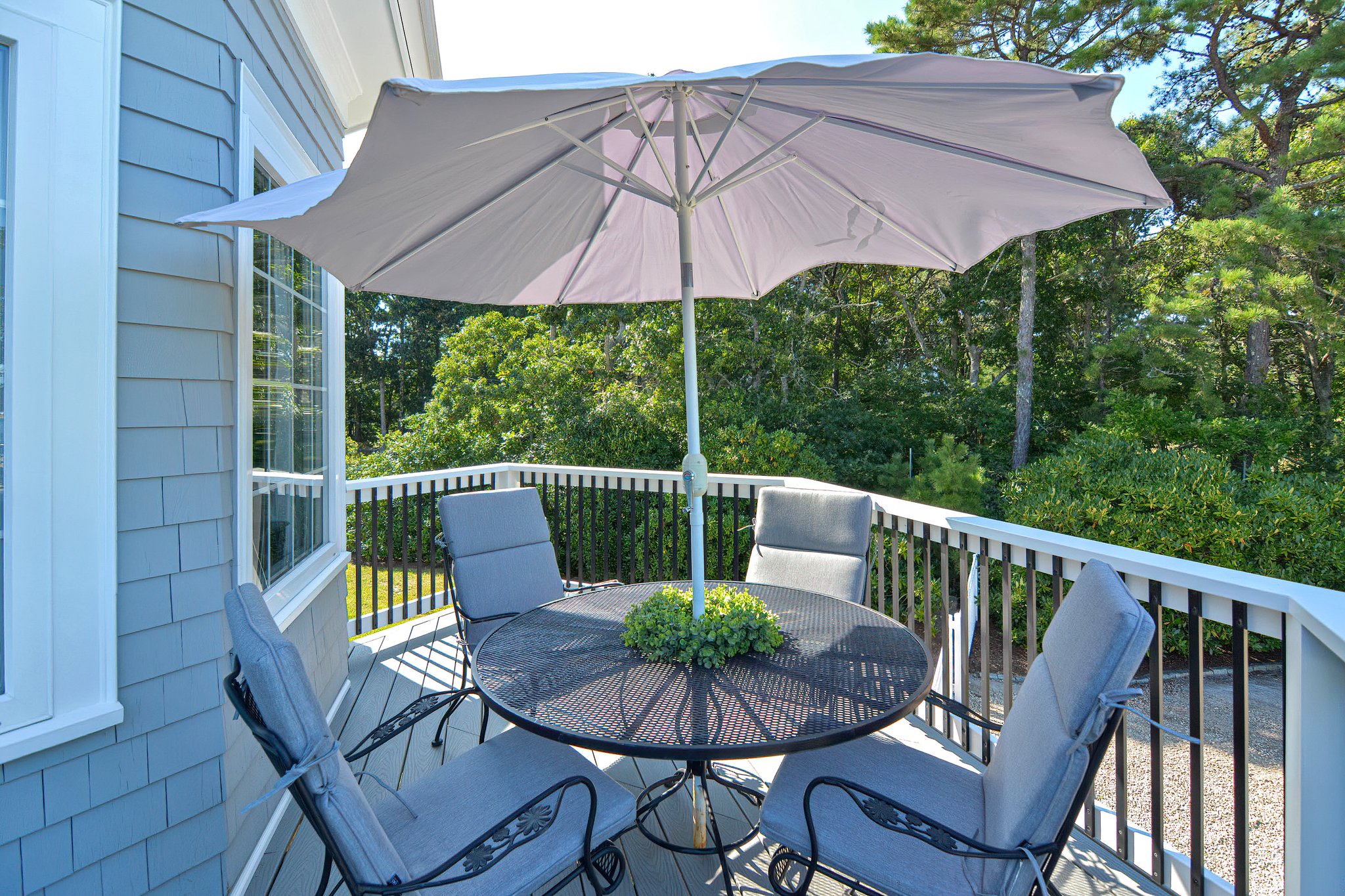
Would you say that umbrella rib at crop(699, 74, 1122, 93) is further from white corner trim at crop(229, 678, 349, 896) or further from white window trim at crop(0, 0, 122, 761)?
white corner trim at crop(229, 678, 349, 896)

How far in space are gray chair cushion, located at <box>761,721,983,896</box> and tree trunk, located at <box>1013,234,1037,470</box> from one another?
10.7 m

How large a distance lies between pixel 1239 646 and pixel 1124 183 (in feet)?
4.36

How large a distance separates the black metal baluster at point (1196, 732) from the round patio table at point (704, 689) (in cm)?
67

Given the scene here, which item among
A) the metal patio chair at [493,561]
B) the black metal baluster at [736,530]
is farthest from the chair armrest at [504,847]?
the black metal baluster at [736,530]

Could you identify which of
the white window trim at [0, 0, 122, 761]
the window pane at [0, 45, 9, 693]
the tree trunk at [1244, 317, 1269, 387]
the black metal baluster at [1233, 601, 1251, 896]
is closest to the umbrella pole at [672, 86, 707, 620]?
the black metal baluster at [1233, 601, 1251, 896]

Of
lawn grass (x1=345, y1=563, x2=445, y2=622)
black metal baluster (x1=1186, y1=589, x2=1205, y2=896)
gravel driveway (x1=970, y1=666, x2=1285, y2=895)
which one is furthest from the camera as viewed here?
lawn grass (x1=345, y1=563, x2=445, y2=622)

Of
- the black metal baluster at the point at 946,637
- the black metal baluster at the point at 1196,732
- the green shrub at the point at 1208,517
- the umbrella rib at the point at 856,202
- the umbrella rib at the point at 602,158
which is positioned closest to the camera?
the black metal baluster at the point at 1196,732

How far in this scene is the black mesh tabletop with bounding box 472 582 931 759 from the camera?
157 centimetres

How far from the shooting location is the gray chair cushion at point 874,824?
1506 millimetres

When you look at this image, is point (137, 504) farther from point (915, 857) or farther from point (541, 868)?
point (915, 857)

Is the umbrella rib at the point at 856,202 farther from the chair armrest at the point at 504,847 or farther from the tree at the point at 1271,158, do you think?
the tree at the point at 1271,158

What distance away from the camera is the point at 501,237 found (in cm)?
283

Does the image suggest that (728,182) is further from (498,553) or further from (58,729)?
(58,729)

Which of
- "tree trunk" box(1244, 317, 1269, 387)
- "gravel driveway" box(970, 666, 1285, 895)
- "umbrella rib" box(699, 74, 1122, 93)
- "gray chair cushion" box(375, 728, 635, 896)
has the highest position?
"tree trunk" box(1244, 317, 1269, 387)
